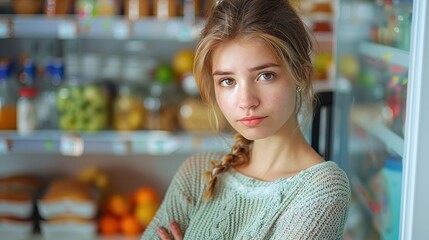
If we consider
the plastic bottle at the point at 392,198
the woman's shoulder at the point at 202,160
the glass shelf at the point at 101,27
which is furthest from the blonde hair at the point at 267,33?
the glass shelf at the point at 101,27

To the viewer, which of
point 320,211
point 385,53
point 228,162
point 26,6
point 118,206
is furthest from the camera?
point 118,206

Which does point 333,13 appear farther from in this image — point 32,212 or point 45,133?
point 32,212

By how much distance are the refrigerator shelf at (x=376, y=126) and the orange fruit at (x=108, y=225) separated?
50.3 inches

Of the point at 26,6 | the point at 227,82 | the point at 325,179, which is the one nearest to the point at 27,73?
the point at 26,6

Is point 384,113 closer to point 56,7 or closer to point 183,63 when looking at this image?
point 183,63

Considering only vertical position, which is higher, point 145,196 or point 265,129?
point 265,129

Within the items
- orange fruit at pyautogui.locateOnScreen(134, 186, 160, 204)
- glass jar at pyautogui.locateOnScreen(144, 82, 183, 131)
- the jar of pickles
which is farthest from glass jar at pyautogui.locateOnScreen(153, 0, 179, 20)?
orange fruit at pyautogui.locateOnScreen(134, 186, 160, 204)

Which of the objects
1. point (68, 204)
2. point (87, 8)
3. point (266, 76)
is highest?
point (87, 8)

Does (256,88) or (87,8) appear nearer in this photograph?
(256,88)

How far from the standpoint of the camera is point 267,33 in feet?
3.81

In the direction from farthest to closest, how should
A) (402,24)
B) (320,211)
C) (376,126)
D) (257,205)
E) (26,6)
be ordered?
(26,6) < (376,126) < (402,24) < (257,205) < (320,211)

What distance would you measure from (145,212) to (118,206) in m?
0.15

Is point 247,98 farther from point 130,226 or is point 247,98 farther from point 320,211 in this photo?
point 130,226

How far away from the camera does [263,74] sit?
3.83 feet
